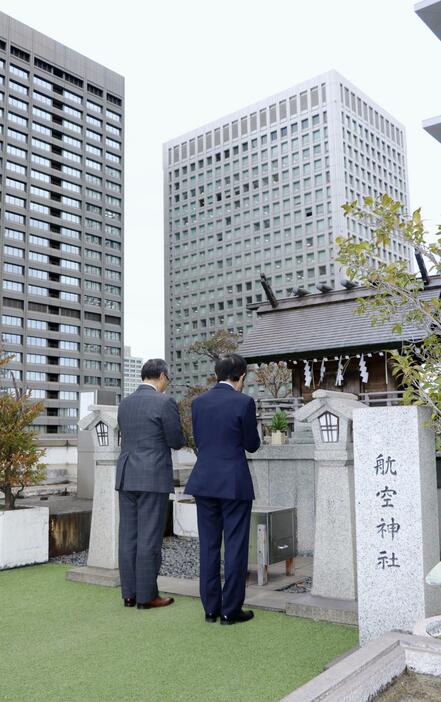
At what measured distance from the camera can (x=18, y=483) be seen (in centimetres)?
889

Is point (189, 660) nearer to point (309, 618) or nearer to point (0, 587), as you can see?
point (309, 618)

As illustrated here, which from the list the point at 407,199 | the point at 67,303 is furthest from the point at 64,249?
the point at 407,199

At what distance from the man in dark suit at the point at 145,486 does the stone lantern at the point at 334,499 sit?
1.34 meters

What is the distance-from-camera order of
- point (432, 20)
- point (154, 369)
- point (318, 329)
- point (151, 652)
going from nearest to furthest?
point (151, 652) → point (154, 369) → point (432, 20) → point (318, 329)

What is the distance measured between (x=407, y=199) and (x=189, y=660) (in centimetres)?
10976

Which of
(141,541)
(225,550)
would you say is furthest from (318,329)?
(225,550)

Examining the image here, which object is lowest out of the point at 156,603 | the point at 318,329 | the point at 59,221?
the point at 156,603

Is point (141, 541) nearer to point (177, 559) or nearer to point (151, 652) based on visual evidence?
point (151, 652)

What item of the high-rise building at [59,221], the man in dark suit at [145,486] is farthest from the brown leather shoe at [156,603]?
the high-rise building at [59,221]

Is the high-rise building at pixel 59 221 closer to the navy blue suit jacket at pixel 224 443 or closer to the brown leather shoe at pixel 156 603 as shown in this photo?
the brown leather shoe at pixel 156 603

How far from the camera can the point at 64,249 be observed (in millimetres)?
83250

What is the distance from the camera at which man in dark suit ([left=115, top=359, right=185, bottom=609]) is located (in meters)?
5.62

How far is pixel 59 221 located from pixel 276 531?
8186 cm

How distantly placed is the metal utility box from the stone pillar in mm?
2740
